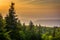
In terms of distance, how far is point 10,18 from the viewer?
52.1 metres

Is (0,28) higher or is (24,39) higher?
(0,28)

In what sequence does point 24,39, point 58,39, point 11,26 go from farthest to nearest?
1. point 58,39
2. point 24,39
3. point 11,26

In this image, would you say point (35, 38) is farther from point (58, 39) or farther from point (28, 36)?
point (58, 39)

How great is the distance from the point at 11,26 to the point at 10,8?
444cm

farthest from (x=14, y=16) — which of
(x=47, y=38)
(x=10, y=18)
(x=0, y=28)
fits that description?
(x=47, y=38)

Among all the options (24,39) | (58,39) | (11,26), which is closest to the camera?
(11,26)

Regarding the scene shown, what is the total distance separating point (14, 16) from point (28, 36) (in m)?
17.0

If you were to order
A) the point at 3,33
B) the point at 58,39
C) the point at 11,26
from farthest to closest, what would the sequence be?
the point at 58,39
the point at 11,26
the point at 3,33

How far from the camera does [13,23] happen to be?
51.5 meters

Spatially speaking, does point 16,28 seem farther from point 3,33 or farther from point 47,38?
point 47,38

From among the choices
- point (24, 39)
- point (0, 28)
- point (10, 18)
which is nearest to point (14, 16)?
point (10, 18)

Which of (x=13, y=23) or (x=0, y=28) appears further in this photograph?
(x=13, y=23)

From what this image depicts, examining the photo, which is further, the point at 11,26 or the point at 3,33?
the point at 11,26

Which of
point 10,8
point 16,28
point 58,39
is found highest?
point 10,8
